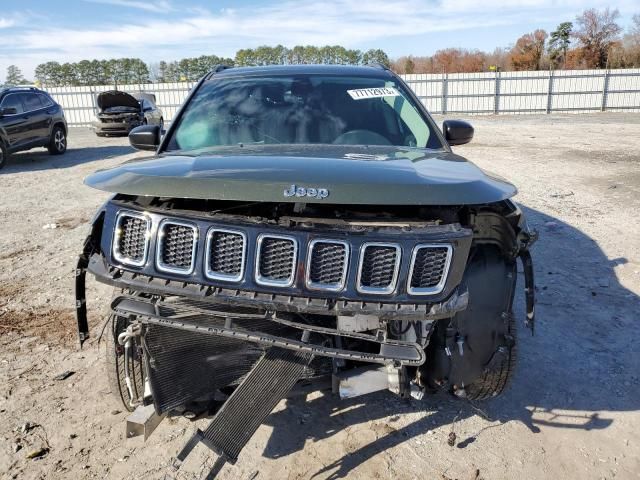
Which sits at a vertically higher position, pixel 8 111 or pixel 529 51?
pixel 529 51

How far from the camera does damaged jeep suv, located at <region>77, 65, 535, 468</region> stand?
1.98 meters

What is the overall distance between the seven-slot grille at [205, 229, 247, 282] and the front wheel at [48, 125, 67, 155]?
1354 centimetres

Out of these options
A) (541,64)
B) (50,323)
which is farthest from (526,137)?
(541,64)

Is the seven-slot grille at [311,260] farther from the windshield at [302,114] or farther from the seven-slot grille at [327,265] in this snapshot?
the windshield at [302,114]

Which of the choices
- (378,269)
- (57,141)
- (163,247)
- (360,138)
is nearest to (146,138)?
(360,138)

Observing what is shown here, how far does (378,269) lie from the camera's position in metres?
1.98

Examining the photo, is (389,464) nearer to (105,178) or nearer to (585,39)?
(105,178)

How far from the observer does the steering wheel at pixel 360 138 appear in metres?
3.24

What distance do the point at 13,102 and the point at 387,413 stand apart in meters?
12.5

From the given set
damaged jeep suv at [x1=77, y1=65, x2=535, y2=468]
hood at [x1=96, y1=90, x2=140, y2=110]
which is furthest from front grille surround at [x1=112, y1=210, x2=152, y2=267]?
hood at [x1=96, y1=90, x2=140, y2=110]

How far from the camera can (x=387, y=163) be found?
241 cm

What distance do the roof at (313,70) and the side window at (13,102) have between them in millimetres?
10089

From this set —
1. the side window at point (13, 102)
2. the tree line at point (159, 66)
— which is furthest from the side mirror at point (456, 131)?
the tree line at point (159, 66)

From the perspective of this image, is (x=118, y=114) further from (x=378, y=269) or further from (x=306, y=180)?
(x=378, y=269)
